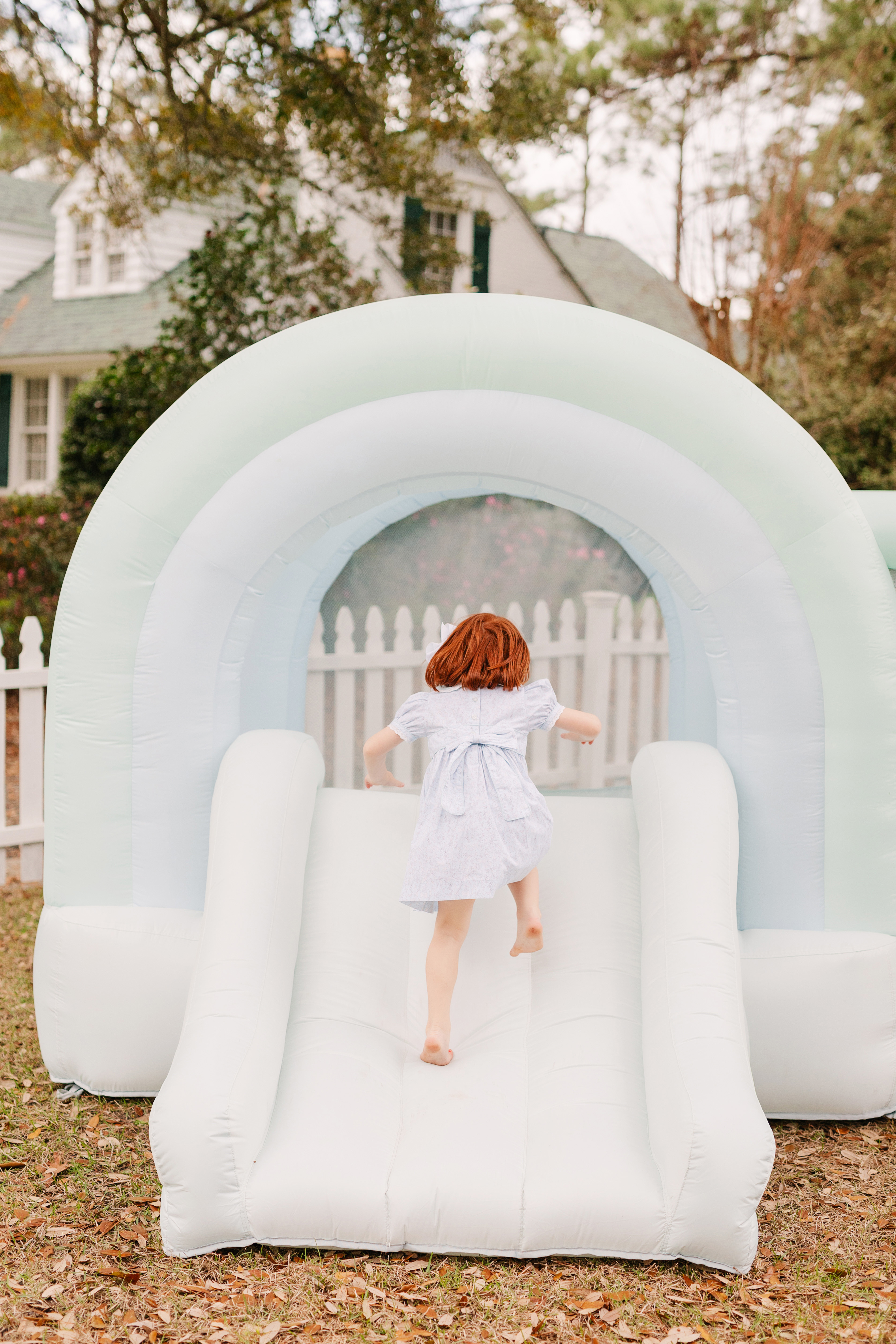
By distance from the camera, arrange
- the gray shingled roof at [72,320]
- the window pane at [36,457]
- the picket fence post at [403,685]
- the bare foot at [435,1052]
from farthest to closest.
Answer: the window pane at [36,457], the gray shingled roof at [72,320], the picket fence post at [403,685], the bare foot at [435,1052]

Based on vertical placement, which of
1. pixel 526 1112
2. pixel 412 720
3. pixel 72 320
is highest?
pixel 72 320

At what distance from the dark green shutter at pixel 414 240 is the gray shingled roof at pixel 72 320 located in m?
3.70

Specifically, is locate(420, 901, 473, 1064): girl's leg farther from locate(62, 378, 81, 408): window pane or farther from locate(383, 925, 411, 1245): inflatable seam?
locate(62, 378, 81, 408): window pane

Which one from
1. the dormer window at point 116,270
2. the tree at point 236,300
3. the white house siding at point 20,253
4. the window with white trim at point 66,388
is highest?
the white house siding at point 20,253

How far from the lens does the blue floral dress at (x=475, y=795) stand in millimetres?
2990

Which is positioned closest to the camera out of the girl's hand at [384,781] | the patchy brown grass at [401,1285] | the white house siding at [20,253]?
the patchy brown grass at [401,1285]

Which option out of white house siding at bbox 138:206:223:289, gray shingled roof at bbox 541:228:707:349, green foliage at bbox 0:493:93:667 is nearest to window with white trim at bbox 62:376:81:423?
white house siding at bbox 138:206:223:289

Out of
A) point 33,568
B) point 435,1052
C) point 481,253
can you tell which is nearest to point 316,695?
point 435,1052

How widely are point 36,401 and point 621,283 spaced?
888 cm

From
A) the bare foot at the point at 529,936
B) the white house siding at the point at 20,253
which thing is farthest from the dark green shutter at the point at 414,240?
the bare foot at the point at 529,936

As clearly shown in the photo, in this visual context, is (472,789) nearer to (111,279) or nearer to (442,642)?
(442,642)

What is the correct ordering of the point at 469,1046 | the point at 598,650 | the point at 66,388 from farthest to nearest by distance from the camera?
the point at 66,388, the point at 598,650, the point at 469,1046

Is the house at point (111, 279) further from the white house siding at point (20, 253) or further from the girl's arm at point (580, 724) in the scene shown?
the girl's arm at point (580, 724)

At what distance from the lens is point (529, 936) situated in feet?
10.2
